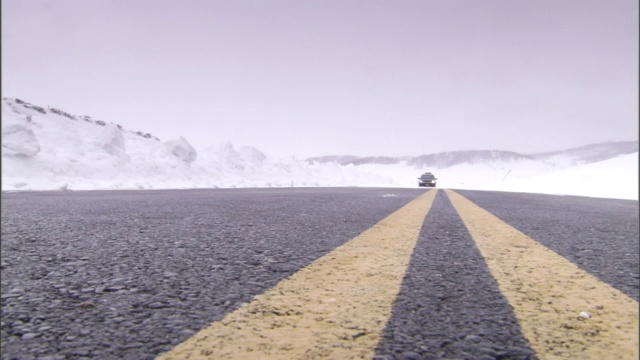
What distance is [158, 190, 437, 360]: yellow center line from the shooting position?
122 cm

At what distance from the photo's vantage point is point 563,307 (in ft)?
5.41

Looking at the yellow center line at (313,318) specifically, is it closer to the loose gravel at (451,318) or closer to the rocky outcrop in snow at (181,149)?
the loose gravel at (451,318)

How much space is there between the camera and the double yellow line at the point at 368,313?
4.01 ft

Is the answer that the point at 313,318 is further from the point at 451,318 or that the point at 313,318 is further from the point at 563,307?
the point at 563,307

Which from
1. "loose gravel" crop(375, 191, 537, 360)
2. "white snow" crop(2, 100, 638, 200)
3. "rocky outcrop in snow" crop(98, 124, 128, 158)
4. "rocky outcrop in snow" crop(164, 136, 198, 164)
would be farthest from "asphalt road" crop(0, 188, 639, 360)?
"rocky outcrop in snow" crop(164, 136, 198, 164)

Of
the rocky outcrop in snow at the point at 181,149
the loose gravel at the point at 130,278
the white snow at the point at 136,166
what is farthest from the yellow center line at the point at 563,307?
the rocky outcrop in snow at the point at 181,149

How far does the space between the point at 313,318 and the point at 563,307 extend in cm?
92

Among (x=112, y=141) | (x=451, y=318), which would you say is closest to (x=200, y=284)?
(x=451, y=318)

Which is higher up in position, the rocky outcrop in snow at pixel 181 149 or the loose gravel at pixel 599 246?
the rocky outcrop in snow at pixel 181 149

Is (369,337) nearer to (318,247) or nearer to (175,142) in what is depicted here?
(318,247)

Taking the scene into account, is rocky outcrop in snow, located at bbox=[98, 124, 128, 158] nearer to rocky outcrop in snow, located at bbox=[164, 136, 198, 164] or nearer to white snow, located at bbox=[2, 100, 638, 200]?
white snow, located at bbox=[2, 100, 638, 200]

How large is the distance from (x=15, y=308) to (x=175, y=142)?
3008cm

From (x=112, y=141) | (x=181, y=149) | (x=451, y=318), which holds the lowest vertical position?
(x=451, y=318)

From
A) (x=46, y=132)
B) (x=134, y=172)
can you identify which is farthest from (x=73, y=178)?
(x=46, y=132)
